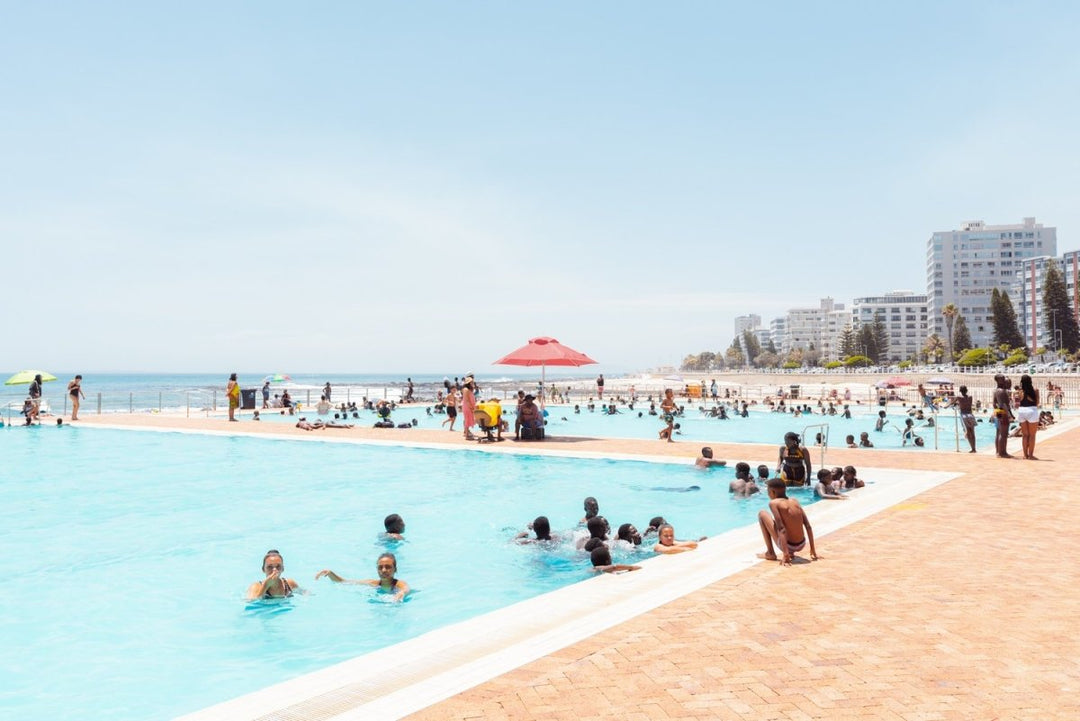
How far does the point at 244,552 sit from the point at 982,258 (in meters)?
201

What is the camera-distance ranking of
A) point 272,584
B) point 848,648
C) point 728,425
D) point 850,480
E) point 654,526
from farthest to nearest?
point 728,425
point 850,480
point 654,526
point 272,584
point 848,648

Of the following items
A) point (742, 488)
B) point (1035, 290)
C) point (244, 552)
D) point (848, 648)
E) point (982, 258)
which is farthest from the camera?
point (982, 258)

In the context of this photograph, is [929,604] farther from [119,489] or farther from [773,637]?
[119,489]

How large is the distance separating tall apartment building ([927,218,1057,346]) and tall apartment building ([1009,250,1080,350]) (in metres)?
4.96

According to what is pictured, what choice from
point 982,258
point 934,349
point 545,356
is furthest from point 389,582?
point 982,258

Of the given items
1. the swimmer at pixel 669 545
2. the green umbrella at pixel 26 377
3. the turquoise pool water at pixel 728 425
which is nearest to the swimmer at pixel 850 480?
the swimmer at pixel 669 545

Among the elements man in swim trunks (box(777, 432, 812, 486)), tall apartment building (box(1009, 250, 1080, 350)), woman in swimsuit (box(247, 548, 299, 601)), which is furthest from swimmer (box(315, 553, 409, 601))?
tall apartment building (box(1009, 250, 1080, 350))

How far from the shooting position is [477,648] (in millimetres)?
5266

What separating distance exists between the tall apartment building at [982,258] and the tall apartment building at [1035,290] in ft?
16.3

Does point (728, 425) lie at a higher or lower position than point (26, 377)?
lower

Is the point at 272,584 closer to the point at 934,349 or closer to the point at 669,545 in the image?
the point at 669,545

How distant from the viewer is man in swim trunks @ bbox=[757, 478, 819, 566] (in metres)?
7.49

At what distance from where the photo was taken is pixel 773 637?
5.22 meters

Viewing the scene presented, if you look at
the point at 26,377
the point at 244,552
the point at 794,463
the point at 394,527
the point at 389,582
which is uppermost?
the point at 26,377
